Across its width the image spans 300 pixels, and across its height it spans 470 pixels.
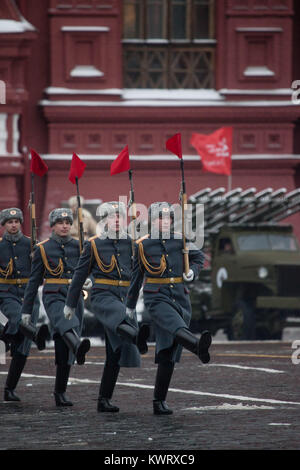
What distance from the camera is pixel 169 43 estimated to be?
3044 cm

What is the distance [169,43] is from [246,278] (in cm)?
912

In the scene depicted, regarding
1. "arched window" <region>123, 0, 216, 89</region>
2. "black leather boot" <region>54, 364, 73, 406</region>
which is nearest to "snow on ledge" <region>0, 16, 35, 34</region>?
"arched window" <region>123, 0, 216, 89</region>

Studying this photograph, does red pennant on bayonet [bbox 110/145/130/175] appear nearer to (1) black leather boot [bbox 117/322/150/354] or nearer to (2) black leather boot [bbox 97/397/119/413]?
(1) black leather boot [bbox 117/322/150/354]

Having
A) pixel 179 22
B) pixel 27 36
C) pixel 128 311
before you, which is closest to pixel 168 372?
pixel 128 311

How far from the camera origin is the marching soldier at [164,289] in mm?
12094

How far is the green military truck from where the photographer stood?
2258 cm

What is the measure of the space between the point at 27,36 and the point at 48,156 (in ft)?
7.99

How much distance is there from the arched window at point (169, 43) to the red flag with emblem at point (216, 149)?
224 centimetres

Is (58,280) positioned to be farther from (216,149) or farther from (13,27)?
(13,27)

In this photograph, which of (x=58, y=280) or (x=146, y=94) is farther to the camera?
(x=146, y=94)

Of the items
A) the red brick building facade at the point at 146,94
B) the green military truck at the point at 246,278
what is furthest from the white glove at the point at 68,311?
the red brick building facade at the point at 146,94

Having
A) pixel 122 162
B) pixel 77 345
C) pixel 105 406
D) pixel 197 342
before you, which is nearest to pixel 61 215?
pixel 122 162

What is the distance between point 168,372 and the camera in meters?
12.1
